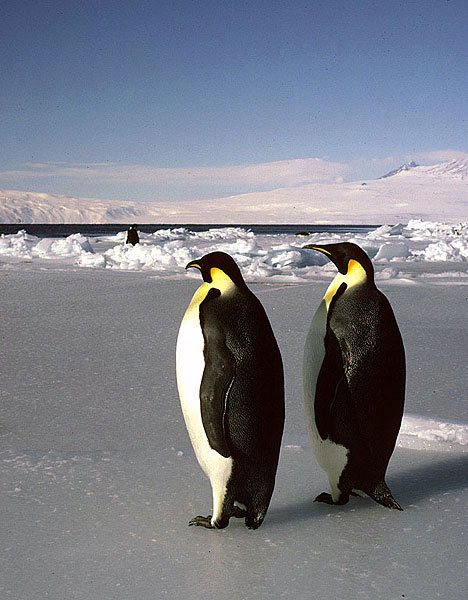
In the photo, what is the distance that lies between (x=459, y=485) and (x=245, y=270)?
8121 millimetres

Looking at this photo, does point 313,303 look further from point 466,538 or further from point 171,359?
point 466,538

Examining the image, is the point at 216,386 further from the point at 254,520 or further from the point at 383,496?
the point at 383,496

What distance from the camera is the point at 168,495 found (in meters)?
1.96

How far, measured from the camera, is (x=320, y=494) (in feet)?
6.39

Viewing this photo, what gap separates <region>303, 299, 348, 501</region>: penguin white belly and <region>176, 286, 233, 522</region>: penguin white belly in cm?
30

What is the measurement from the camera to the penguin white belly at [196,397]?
1.77 metres

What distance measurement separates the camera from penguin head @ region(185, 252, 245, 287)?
181 centimetres

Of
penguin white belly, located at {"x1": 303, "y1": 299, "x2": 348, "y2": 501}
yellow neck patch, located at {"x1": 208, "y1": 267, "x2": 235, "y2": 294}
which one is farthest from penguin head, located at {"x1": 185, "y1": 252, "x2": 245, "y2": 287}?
penguin white belly, located at {"x1": 303, "y1": 299, "x2": 348, "y2": 501}

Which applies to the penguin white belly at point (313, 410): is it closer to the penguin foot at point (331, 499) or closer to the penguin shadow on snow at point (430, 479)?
the penguin foot at point (331, 499)

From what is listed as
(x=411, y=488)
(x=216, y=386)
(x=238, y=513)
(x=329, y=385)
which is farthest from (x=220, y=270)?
(x=411, y=488)

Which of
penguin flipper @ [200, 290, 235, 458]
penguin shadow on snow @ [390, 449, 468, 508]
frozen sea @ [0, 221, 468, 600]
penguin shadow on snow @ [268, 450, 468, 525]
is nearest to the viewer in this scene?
frozen sea @ [0, 221, 468, 600]

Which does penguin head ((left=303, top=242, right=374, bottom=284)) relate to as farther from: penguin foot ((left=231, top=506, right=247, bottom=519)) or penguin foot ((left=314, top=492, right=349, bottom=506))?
penguin foot ((left=231, top=506, right=247, bottom=519))

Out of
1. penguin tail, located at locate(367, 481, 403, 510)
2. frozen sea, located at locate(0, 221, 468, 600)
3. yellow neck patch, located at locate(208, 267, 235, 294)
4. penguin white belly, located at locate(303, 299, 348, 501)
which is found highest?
yellow neck patch, located at locate(208, 267, 235, 294)

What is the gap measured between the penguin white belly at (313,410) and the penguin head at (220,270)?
0.26 m
